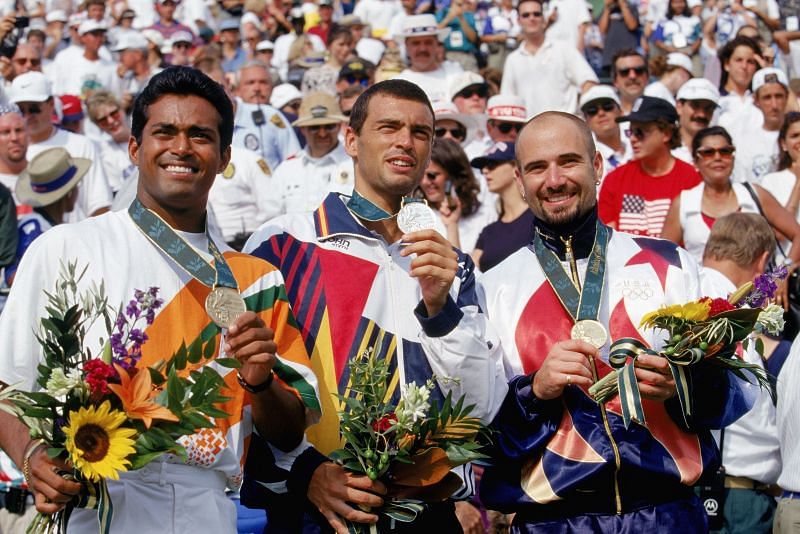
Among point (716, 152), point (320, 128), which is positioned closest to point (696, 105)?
point (716, 152)

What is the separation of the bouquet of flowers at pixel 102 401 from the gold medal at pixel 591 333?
5.00ft

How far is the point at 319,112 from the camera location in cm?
1155

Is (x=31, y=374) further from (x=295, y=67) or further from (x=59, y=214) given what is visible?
(x=295, y=67)

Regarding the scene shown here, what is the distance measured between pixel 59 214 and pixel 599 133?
15.9 ft

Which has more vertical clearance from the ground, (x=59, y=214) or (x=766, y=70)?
(x=766, y=70)

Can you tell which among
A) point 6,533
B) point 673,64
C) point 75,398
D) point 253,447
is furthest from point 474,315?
point 673,64

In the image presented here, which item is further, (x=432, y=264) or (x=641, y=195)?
(x=641, y=195)

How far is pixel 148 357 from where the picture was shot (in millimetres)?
4102

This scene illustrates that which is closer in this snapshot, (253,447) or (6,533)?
(253,447)

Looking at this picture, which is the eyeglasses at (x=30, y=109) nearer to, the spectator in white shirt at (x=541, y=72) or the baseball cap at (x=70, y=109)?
the baseball cap at (x=70, y=109)

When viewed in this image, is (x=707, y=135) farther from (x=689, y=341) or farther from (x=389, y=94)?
(x=689, y=341)

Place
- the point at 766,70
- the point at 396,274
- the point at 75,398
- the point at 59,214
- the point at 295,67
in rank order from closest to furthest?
the point at 75,398, the point at 396,274, the point at 59,214, the point at 766,70, the point at 295,67

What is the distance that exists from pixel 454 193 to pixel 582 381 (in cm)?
528

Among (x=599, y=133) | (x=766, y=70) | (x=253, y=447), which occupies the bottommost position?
(x=253, y=447)
